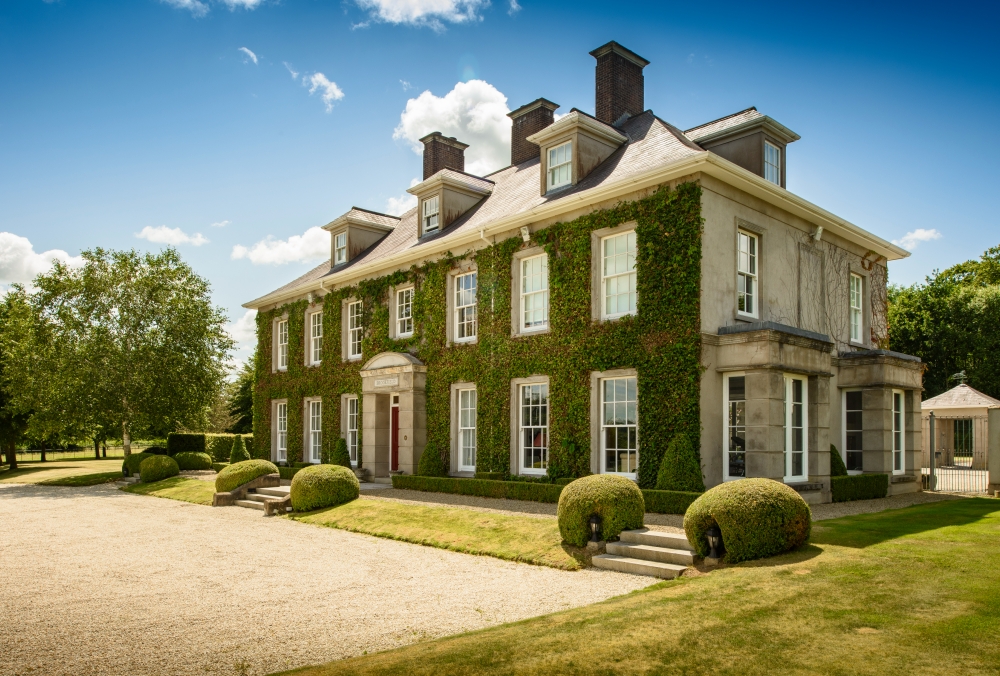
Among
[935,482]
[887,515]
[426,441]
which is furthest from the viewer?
[426,441]

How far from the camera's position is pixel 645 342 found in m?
16.0

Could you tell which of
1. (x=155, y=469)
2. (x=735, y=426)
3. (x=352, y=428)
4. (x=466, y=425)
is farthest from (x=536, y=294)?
(x=155, y=469)

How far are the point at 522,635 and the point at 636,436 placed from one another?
9.65 m

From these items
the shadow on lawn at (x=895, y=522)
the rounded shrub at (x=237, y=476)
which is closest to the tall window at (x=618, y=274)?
the shadow on lawn at (x=895, y=522)

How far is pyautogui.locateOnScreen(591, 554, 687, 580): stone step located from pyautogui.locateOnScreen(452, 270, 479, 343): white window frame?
33.9 feet

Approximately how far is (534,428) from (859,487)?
7494mm

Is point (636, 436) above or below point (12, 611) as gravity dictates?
above

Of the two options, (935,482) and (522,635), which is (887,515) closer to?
(935,482)

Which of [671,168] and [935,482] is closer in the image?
[671,168]

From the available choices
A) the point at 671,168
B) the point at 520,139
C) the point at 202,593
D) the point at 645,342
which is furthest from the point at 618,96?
the point at 202,593

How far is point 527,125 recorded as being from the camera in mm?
24891

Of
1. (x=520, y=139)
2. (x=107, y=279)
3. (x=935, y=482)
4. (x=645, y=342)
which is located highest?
(x=520, y=139)

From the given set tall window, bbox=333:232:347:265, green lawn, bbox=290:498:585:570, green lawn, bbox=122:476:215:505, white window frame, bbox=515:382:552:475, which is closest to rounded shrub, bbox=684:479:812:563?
green lawn, bbox=290:498:585:570

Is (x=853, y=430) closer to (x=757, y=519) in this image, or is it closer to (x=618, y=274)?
(x=618, y=274)
